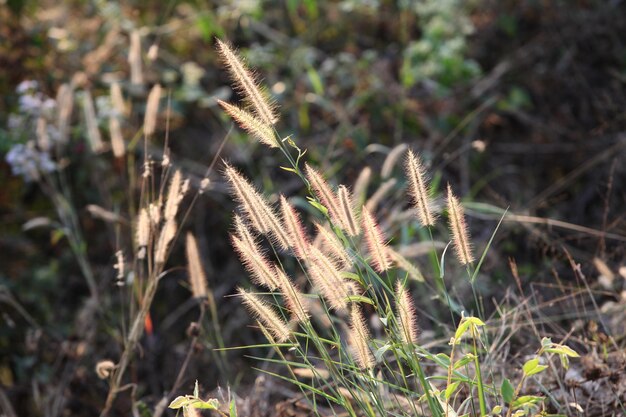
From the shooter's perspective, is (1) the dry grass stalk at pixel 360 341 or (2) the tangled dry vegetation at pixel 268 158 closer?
(1) the dry grass stalk at pixel 360 341

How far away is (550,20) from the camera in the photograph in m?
5.61

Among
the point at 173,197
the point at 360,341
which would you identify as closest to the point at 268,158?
the point at 173,197

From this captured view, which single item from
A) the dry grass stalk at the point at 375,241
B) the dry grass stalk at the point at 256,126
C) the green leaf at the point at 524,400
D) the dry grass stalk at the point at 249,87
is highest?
the dry grass stalk at the point at 249,87

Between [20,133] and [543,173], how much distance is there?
3061 millimetres

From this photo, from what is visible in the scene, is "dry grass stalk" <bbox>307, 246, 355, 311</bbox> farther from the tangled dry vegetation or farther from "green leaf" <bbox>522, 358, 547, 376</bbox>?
the tangled dry vegetation

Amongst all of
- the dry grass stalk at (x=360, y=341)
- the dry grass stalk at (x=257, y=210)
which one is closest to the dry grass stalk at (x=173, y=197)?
the dry grass stalk at (x=257, y=210)

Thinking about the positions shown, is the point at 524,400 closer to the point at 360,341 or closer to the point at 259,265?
the point at 360,341

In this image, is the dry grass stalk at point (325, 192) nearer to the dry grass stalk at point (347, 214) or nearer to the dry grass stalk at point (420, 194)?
the dry grass stalk at point (347, 214)

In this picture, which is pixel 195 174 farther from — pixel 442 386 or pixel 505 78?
pixel 442 386

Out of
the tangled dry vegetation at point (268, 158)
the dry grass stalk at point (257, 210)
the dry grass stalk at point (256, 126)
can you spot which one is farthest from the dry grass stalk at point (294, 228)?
the tangled dry vegetation at point (268, 158)

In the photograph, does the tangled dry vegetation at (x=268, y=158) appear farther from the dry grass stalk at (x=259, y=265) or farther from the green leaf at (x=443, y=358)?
the dry grass stalk at (x=259, y=265)

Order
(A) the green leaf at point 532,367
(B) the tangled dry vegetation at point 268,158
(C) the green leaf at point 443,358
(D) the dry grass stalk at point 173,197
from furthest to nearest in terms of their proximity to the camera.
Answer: (B) the tangled dry vegetation at point 268,158
(D) the dry grass stalk at point 173,197
(C) the green leaf at point 443,358
(A) the green leaf at point 532,367

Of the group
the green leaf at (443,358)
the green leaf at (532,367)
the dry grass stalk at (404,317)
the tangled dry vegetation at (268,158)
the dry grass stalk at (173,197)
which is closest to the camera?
the green leaf at (532,367)

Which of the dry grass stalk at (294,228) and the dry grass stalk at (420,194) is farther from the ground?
the dry grass stalk at (420,194)
